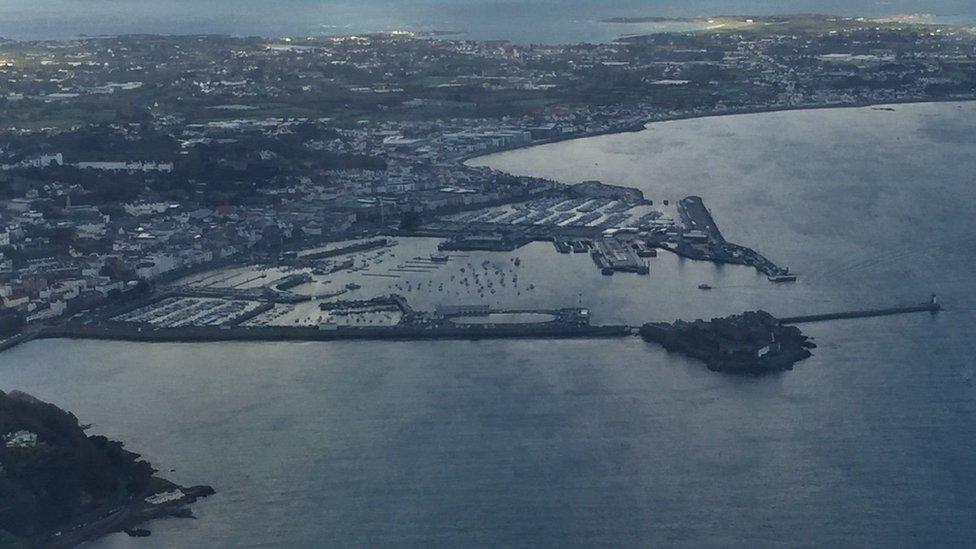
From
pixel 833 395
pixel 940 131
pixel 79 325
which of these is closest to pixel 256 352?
pixel 79 325

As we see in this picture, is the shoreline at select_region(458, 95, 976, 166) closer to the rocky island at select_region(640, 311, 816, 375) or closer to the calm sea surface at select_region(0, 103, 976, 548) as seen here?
the calm sea surface at select_region(0, 103, 976, 548)

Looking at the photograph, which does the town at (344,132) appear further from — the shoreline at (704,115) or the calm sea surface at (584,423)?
the calm sea surface at (584,423)

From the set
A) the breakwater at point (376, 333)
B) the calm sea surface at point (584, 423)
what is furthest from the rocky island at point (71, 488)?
the breakwater at point (376, 333)

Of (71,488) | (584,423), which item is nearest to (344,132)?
(584,423)

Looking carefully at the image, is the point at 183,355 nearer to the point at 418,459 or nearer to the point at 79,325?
the point at 79,325

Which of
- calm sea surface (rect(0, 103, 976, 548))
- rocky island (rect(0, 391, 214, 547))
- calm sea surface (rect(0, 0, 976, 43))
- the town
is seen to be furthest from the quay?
calm sea surface (rect(0, 0, 976, 43))

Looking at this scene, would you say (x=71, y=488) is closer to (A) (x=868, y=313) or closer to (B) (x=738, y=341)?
(B) (x=738, y=341)
